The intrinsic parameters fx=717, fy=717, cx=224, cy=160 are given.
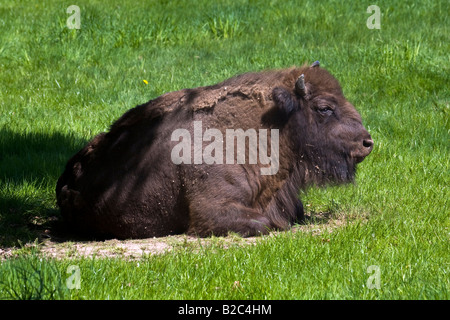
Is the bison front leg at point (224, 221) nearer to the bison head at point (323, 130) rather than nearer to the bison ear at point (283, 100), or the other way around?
the bison head at point (323, 130)

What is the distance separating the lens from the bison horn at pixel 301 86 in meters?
7.00

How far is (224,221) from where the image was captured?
21.9 ft

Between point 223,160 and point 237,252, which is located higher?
point 223,160

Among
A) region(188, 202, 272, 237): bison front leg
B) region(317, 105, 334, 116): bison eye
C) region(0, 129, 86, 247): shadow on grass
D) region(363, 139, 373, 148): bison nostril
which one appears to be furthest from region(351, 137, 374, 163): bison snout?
region(0, 129, 86, 247): shadow on grass

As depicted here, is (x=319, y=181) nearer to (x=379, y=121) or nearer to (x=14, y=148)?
(x=379, y=121)

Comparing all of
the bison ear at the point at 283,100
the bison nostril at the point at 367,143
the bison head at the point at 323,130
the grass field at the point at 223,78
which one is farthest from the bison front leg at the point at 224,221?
the bison nostril at the point at 367,143

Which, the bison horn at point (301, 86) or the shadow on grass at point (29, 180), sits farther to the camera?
the shadow on grass at point (29, 180)

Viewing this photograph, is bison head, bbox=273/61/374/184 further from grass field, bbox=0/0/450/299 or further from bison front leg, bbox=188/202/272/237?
bison front leg, bbox=188/202/272/237

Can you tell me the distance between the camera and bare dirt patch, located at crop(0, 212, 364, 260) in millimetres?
6051

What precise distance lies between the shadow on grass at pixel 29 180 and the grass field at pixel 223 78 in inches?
0.9

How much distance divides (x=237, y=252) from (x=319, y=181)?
1.87 metres

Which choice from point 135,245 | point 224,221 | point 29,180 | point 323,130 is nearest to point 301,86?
point 323,130
